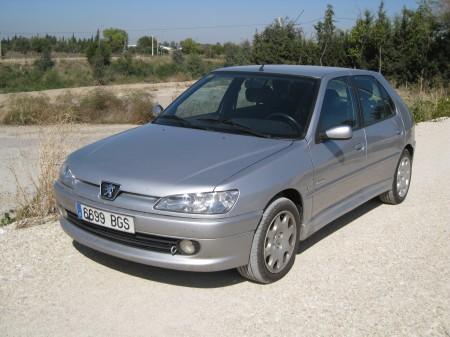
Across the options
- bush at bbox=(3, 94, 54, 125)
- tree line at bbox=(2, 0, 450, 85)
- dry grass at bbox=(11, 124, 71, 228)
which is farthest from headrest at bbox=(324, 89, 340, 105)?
tree line at bbox=(2, 0, 450, 85)

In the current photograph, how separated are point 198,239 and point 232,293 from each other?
0.60 meters

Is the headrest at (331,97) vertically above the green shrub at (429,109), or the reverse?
the headrest at (331,97)

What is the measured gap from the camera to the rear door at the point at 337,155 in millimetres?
4926

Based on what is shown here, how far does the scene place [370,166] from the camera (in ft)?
19.3

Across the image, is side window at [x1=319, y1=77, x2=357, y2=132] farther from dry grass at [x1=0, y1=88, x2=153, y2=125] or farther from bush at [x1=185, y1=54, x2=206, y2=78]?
bush at [x1=185, y1=54, x2=206, y2=78]

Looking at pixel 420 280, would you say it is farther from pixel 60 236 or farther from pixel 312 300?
pixel 60 236

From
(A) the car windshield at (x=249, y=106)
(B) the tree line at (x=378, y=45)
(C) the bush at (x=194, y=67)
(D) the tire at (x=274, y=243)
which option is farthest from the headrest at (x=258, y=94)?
(C) the bush at (x=194, y=67)

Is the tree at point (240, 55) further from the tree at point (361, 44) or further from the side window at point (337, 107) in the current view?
the side window at point (337, 107)

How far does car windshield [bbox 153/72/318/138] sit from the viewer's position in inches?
198

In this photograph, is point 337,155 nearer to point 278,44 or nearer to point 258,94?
point 258,94

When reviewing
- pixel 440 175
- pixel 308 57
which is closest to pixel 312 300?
pixel 440 175

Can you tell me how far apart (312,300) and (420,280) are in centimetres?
103

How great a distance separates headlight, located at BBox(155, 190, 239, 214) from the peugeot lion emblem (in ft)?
1.17

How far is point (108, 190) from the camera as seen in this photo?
163 inches
